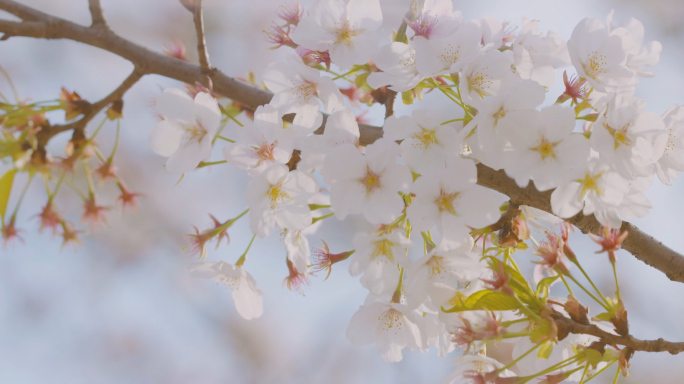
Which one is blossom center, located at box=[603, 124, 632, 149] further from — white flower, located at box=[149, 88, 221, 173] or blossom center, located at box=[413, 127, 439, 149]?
white flower, located at box=[149, 88, 221, 173]

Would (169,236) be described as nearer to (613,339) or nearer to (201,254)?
(201,254)

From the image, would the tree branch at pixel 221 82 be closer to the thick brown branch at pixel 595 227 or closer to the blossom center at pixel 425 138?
the thick brown branch at pixel 595 227

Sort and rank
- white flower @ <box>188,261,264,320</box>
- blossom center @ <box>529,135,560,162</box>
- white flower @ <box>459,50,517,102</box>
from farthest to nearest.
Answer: white flower @ <box>188,261,264,320</box> → white flower @ <box>459,50,517,102</box> → blossom center @ <box>529,135,560,162</box>

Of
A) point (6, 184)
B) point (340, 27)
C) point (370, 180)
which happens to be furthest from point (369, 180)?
point (6, 184)

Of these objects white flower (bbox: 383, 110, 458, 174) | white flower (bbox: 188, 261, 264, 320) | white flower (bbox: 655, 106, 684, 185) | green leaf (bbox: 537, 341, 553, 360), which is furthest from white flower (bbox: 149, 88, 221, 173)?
white flower (bbox: 655, 106, 684, 185)

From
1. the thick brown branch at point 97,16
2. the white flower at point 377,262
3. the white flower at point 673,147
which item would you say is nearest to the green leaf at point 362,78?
the white flower at point 377,262

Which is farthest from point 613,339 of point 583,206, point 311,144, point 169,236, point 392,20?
point 169,236
